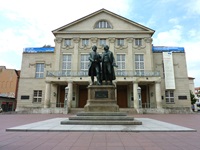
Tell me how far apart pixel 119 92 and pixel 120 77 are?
584 centimetres

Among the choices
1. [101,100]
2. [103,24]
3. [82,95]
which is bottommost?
[101,100]

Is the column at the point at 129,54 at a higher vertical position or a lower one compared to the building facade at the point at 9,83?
higher

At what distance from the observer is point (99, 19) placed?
31297 millimetres

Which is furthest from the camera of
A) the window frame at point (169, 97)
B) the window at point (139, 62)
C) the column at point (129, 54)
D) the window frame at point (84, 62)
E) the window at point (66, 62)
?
the window at point (66, 62)

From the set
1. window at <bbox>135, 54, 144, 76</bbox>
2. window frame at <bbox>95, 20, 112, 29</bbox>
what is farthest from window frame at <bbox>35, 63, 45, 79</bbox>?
window at <bbox>135, 54, 144, 76</bbox>

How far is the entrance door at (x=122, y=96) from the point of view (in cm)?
2912

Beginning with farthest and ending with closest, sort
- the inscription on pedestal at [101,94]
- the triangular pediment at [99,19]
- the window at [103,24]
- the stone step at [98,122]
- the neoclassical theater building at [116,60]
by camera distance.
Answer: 1. the window at [103,24]
2. the triangular pediment at [99,19]
3. the neoclassical theater building at [116,60]
4. the inscription on pedestal at [101,94]
5. the stone step at [98,122]

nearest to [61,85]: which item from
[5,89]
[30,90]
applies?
[30,90]

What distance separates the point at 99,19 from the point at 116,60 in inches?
360

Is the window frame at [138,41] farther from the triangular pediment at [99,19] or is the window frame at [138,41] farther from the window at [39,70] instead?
the window at [39,70]

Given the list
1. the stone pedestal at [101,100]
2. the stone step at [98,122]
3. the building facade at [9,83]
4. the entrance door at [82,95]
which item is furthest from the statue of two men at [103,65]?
the building facade at [9,83]

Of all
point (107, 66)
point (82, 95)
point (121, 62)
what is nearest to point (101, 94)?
point (107, 66)

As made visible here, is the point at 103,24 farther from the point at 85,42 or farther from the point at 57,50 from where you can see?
the point at 57,50

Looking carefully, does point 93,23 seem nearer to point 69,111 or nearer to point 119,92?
point 119,92
